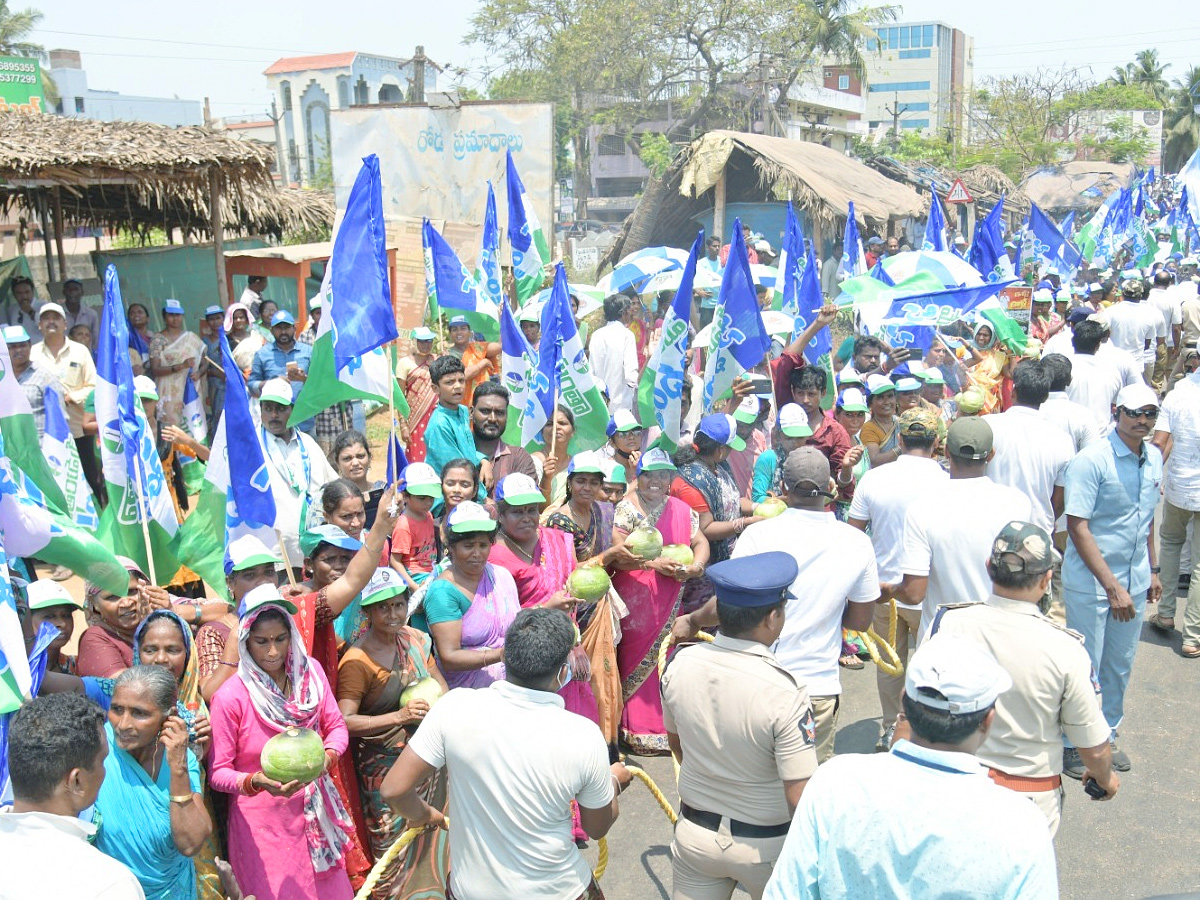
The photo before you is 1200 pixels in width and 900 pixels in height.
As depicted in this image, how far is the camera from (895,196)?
2427cm

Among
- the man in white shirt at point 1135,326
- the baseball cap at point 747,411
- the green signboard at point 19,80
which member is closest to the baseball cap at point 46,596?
the baseball cap at point 747,411

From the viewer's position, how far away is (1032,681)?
3.41m

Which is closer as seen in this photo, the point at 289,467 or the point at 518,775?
the point at 518,775

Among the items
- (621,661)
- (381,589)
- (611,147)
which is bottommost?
(621,661)

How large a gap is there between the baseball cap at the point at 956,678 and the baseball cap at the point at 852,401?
4.43 metres

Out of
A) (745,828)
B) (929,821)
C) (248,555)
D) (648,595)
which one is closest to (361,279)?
(248,555)

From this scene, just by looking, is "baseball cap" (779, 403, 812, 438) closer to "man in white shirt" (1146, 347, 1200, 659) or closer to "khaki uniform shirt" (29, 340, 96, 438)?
"man in white shirt" (1146, 347, 1200, 659)

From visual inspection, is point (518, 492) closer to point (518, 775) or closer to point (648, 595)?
point (648, 595)

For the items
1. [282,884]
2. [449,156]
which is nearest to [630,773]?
[282,884]

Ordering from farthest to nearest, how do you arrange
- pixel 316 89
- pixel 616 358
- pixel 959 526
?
pixel 316 89 → pixel 616 358 → pixel 959 526

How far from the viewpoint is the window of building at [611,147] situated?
2148 inches

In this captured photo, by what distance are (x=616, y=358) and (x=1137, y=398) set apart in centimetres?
442

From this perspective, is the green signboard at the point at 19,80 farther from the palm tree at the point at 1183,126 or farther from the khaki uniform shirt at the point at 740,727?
the palm tree at the point at 1183,126

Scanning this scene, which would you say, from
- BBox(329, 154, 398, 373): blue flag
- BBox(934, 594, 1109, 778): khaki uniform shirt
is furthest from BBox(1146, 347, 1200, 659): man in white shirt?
BBox(329, 154, 398, 373): blue flag
